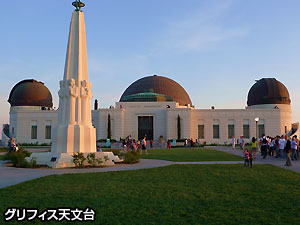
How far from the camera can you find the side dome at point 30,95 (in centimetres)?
5234

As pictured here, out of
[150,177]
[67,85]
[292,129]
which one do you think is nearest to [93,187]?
[150,177]

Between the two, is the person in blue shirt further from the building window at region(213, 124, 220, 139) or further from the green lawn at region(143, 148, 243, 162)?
the building window at region(213, 124, 220, 139)

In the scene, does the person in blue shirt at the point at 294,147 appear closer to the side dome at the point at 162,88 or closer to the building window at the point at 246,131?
the building window at the point at 246,131

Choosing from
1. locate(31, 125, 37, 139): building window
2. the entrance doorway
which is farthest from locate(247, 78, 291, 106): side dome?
locate(31, 125, 37, 139): building window

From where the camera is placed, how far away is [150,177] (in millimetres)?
10445

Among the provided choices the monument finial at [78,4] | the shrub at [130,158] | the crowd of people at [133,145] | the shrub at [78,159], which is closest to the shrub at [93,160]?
the shrub at [78,159]

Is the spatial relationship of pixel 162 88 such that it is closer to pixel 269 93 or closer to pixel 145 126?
pixel 145 126

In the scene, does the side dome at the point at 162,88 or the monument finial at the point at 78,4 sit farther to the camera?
the side dome at the point at 162,88

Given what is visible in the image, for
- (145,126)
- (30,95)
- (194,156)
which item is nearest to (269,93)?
(145,126)

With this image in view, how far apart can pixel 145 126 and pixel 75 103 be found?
31.0 metres

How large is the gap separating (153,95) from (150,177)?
38692mm

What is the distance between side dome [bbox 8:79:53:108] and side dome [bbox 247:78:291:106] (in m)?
40.4

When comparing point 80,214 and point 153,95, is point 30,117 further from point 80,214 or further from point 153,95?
point 80,214

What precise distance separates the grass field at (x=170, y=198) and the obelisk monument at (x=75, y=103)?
4.99m
